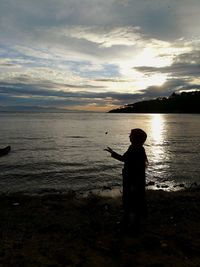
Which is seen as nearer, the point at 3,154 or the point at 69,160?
the point at 69,160

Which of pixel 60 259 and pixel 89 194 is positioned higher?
pixel 60 259

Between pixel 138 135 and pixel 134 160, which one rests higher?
pixel 138 135

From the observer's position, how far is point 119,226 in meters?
8.95

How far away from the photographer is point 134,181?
8.22 metres

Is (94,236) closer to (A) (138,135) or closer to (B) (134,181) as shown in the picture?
(B) (134,181)

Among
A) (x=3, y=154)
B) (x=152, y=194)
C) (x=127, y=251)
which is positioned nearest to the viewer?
(x=127, y=251)

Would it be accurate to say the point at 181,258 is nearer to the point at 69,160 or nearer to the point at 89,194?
the point at 89,194

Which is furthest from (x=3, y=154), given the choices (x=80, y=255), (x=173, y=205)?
(x=80, y=255)

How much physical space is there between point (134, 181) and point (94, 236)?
6.50 ft

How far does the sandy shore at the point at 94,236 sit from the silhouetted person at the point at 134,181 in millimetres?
574

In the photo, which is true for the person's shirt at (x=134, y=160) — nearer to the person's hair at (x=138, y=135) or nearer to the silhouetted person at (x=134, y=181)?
the silhouetted person at (x=134, y=181)

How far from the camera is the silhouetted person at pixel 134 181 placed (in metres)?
8.00

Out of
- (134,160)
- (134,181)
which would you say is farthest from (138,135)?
(134,181)

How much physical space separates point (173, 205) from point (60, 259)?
6.37 m
